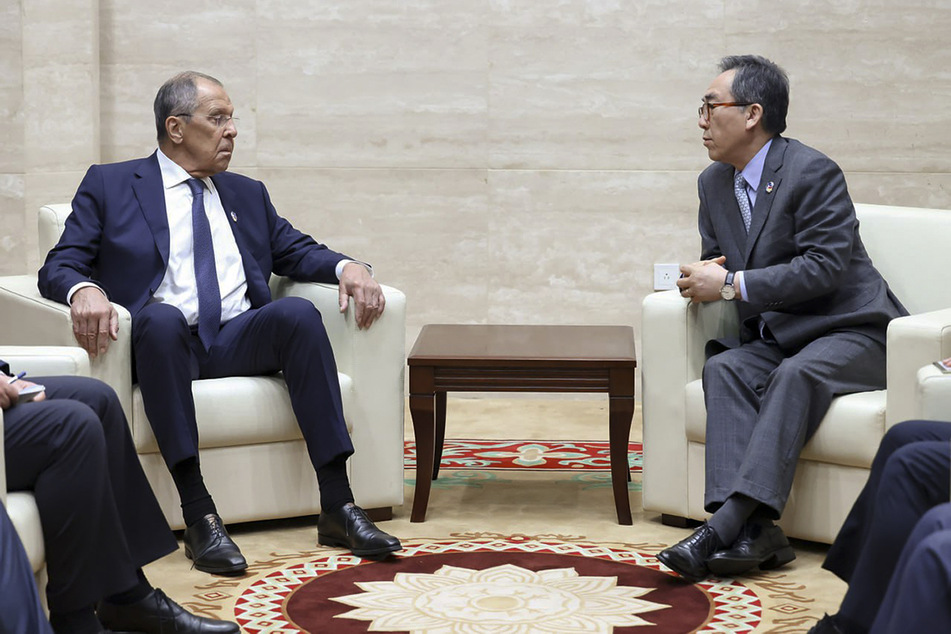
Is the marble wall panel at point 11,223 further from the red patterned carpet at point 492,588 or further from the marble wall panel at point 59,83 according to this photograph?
the red patterned carpet at point 492,588

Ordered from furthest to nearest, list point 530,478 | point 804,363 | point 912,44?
point 912,44 → point 530,478 → point 804,363

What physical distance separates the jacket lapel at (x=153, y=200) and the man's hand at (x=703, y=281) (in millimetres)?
1401

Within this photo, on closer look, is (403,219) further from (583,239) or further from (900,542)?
(900,542)

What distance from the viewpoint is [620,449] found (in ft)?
10.8

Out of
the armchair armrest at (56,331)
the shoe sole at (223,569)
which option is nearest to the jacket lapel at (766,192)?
the shoe sole at (223,569)

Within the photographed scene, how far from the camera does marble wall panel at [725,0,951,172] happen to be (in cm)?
485

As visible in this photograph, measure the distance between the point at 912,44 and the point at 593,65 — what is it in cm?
130

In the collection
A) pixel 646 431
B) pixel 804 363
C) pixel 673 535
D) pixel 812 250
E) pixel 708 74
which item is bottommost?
pixel 673 535

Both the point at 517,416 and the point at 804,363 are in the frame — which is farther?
the point at 517,416

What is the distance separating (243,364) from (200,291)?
24cm

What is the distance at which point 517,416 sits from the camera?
4.91 m

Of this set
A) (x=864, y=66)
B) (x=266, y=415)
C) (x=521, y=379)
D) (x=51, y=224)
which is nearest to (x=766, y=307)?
(x=521, y=379)

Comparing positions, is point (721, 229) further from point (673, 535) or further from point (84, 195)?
point (84, 195)

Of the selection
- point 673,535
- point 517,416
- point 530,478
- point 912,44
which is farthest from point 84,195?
point 912,44
